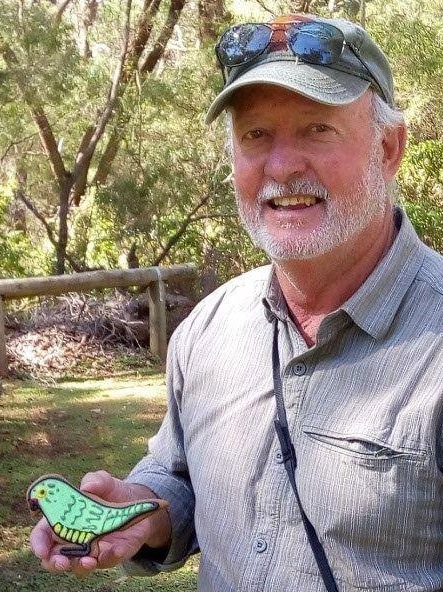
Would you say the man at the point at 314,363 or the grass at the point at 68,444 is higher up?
the man at the point at 314,363

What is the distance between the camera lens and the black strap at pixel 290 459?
1.52 m

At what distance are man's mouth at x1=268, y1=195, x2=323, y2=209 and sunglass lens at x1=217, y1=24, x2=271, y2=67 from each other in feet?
1.04

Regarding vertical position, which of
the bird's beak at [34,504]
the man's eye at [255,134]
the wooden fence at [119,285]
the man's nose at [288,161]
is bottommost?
the wooden fence at [119,285]

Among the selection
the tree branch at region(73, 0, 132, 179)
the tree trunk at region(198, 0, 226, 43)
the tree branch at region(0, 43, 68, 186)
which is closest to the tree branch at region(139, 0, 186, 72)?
the tree trunk at region(198, 0, 226, 43)

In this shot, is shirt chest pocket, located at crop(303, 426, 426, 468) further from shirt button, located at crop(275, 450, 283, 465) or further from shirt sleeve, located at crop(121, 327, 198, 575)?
shirt sleeve, located at crop(121, 327, 198, 575)

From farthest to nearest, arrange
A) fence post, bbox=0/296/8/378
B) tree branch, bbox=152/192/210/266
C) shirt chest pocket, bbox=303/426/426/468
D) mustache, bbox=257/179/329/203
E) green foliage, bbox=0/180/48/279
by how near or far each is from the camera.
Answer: green foliage, bbox=0/180/48/279 < tree branch, bbox=152/192/210/266 < fence post, bbox=0/296/8/378 < mustache, bbox=257/179/329/203 < shirt chest pocket, bbox=303/426/426/468

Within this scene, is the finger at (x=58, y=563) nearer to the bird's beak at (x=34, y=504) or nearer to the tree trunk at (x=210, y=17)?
the bird's beak at (x=34, y=504)

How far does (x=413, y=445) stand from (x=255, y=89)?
31.6 inches

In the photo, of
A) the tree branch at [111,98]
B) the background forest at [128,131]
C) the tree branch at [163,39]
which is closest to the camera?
the background forest at [128,131]

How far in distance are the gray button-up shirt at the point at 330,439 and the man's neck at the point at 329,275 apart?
0.04 metres

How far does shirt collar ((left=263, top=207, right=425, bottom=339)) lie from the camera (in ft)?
5.19

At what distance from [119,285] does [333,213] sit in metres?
5.87

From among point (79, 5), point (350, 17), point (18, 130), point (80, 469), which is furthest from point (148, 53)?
point (80, 469)

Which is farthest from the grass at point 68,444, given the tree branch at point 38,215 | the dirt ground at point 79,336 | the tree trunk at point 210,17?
the tree trunk at point 210,17
